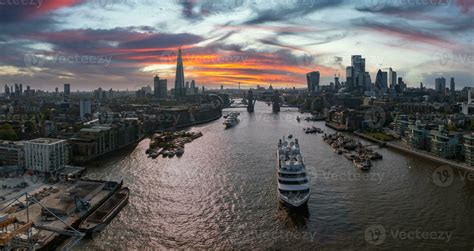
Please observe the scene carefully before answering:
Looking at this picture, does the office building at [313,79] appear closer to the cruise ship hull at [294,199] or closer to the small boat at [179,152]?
the small boat at [179,152]

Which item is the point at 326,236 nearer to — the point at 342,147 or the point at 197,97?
the point at 342,147

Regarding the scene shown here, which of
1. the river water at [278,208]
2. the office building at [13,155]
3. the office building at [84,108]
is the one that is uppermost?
the office building at [84,108]

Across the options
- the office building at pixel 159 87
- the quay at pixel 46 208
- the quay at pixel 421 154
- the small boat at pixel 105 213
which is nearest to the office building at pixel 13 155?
the quay at pixel 46 208

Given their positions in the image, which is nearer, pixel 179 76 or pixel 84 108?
pixel 84 108

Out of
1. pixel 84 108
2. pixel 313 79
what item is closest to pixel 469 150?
pixel 84 108

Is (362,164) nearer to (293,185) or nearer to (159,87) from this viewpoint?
(293,185)

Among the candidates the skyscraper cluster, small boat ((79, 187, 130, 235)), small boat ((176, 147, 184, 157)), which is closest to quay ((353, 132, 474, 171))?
small boat ((176, 147, 184, 157))
